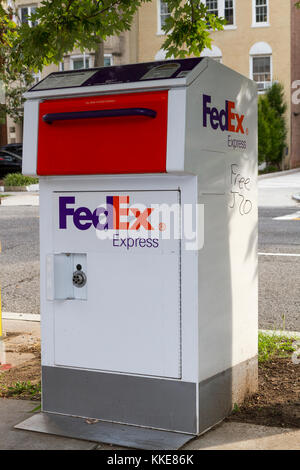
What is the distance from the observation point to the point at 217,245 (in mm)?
3648

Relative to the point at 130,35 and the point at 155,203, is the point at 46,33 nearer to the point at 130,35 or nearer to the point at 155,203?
the point at 155,203

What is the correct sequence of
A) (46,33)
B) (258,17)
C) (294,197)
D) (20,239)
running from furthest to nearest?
(258,17) → (294,197) → (20,239) → (46,33)

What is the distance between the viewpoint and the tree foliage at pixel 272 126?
108 ft

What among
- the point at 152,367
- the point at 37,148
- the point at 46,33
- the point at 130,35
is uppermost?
the point at 130,35

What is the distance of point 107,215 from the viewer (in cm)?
363

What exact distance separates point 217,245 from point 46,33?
237 centimetres

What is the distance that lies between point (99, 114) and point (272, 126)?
102 feet

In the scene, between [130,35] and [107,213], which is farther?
[130,35]

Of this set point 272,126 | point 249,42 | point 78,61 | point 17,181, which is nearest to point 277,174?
point 272,126

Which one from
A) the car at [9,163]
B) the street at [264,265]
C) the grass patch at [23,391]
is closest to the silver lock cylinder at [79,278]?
the grass patch at [23,391]

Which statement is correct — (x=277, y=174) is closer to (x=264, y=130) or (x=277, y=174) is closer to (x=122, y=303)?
(x=264, y=130)

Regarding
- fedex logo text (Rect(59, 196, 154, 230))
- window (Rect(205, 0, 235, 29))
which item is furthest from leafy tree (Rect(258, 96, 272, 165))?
fedex logo text (Rect(59, 196, 154, 230))

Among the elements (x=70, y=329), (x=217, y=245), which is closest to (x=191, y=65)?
(x=217, y=245)

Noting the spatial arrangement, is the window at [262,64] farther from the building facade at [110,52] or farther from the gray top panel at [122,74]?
the gray top panel at [122,74]
